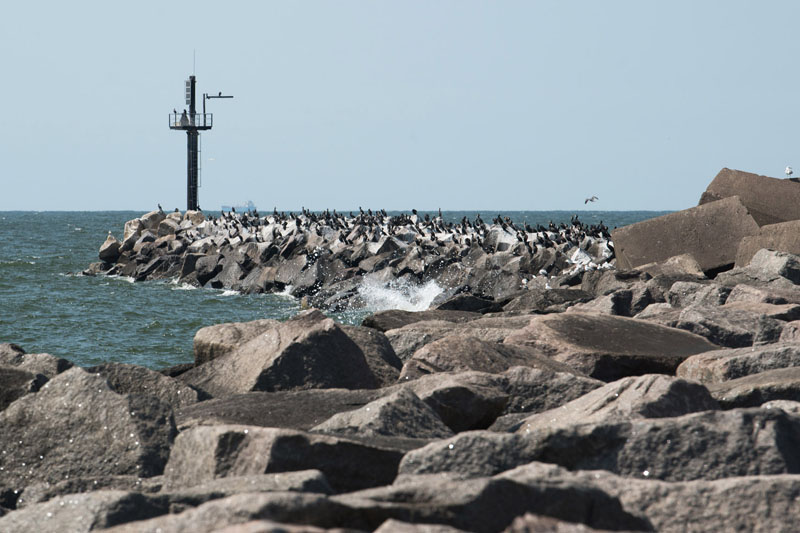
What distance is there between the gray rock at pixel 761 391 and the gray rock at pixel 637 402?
51cm

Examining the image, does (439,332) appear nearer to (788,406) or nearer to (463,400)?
(463,400)

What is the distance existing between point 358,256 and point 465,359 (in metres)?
18.7

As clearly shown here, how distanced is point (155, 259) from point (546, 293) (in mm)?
22018

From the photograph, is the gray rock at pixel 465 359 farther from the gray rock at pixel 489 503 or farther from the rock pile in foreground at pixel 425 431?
the gray rock at pixel 489 503

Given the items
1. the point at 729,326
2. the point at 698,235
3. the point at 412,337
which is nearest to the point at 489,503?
the point at 412,337

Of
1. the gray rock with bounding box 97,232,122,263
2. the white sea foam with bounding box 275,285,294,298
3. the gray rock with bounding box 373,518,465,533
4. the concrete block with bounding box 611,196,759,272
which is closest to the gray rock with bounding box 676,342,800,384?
the gray rock with bounding box 373,518,465,533

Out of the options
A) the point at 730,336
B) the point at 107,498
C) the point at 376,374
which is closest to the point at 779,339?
the point at 730,336

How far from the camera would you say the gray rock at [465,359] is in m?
5.99

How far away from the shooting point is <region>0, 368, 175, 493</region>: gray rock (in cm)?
445

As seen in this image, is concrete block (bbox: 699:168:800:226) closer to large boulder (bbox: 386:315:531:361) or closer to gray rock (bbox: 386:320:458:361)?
large boulder (bbox: 386:315:531:361)

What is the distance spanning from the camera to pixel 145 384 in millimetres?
5820

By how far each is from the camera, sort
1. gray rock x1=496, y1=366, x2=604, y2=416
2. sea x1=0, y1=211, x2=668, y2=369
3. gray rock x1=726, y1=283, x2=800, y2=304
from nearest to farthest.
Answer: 1. gray rock x1=496, y1=366, x2=604, y2=416
2. gray rock x1=726, y1=283, x2=800, y2=304
3. sea x1=0, y1=211, x2=668, y2=369

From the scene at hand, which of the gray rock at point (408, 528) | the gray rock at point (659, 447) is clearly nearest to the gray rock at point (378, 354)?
the gray rock at point (659, 447)

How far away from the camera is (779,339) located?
7289 millimetres
